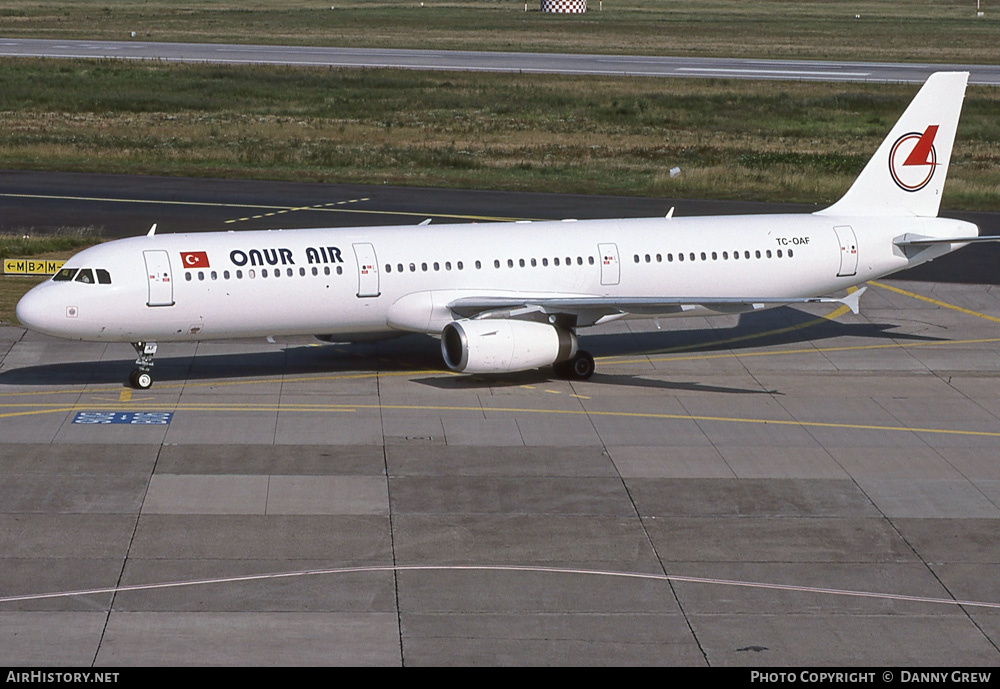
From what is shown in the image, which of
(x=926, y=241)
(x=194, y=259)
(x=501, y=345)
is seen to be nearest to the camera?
(x=194, y=259)

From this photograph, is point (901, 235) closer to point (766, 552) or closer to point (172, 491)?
point (766, 552)

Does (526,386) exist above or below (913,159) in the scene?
below

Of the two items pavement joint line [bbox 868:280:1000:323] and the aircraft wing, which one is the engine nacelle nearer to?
the aircraft wing

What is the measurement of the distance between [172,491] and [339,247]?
10066 millimetres

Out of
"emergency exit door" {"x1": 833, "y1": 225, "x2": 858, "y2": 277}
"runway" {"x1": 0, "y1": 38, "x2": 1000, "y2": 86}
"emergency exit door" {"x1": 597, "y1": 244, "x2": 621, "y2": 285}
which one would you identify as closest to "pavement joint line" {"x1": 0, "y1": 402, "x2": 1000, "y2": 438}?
"emergency exit door" {"x1": 597, "y1": 244, "x2": 621, "y2": 285}

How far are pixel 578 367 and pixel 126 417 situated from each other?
1181 cm

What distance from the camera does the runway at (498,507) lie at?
19984mm

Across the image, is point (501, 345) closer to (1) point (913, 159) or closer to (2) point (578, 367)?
(2) point (578, 367)

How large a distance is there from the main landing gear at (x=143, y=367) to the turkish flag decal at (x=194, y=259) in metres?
2.52

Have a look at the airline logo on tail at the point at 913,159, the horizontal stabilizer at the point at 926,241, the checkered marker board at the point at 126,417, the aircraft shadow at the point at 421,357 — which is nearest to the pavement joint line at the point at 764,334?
the aircraft shadow at the point at 421,357

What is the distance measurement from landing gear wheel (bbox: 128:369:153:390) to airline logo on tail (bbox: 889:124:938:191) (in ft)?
72.0

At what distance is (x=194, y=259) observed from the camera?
33000 mm

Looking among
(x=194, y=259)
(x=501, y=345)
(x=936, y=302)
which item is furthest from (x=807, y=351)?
(x=194, y=259)
